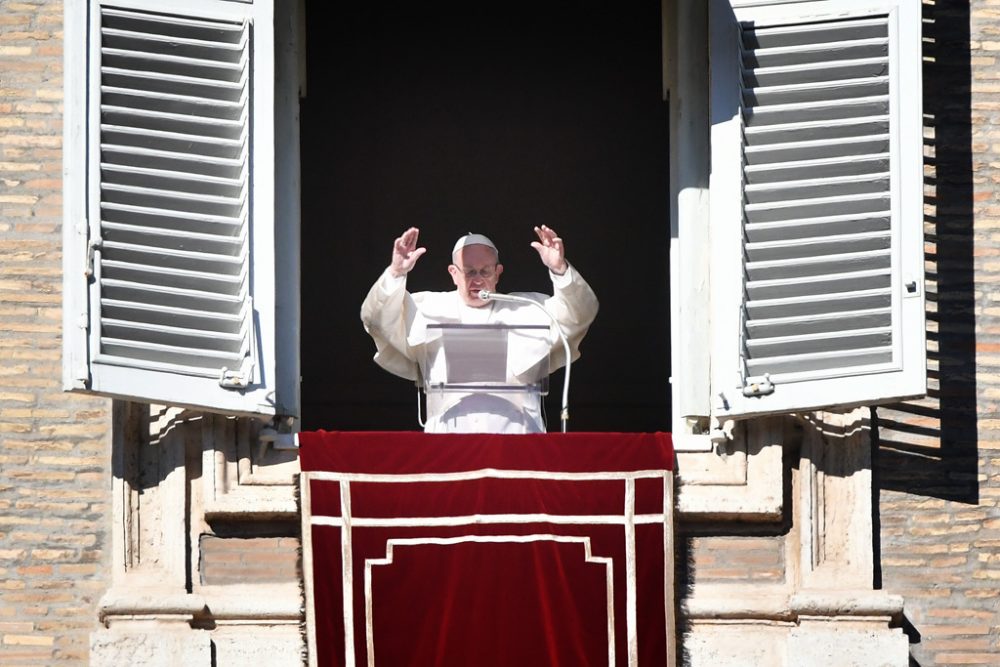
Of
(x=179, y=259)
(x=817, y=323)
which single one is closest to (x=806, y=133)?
(x=817, y=323)

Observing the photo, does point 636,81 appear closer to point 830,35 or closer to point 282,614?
point 830,35

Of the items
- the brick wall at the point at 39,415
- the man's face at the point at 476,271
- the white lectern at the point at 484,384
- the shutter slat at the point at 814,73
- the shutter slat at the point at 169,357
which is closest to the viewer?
the shutter slat at the point at 169,357

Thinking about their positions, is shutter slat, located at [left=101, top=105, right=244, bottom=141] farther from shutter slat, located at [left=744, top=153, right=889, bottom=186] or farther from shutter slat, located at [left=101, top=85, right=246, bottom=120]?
shutter slat, located at [left=744, top=153, right=889, bottom=186]

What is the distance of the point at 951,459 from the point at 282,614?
2.46 metres

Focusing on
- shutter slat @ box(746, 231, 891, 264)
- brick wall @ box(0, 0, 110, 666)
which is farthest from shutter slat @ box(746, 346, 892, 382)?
brick wall @ box(0, 0, 110, 666)

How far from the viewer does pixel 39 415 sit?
9.71m

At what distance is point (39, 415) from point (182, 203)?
0.99 m

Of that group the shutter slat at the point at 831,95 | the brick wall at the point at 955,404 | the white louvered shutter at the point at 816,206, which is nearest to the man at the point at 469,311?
the white louvered shutter at the point at 816,206

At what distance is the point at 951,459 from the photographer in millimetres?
9797

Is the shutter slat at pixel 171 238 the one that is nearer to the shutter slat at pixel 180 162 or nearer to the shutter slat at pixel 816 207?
the shutter slat at pixel 180 162

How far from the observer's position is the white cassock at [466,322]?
32.1 ft

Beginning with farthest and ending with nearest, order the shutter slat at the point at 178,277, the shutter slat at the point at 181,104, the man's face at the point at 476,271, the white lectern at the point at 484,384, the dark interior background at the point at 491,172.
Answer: the dark interior background at the point at 491,172
the man's face at the point at 476,271
the white lectern at the point at 484,384
the shutter slat at the point at 181,104
the shutter slat at the point at 178,277

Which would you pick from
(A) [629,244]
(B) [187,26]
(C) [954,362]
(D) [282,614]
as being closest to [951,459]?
(C) [954,362]

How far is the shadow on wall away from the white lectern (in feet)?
4.13
